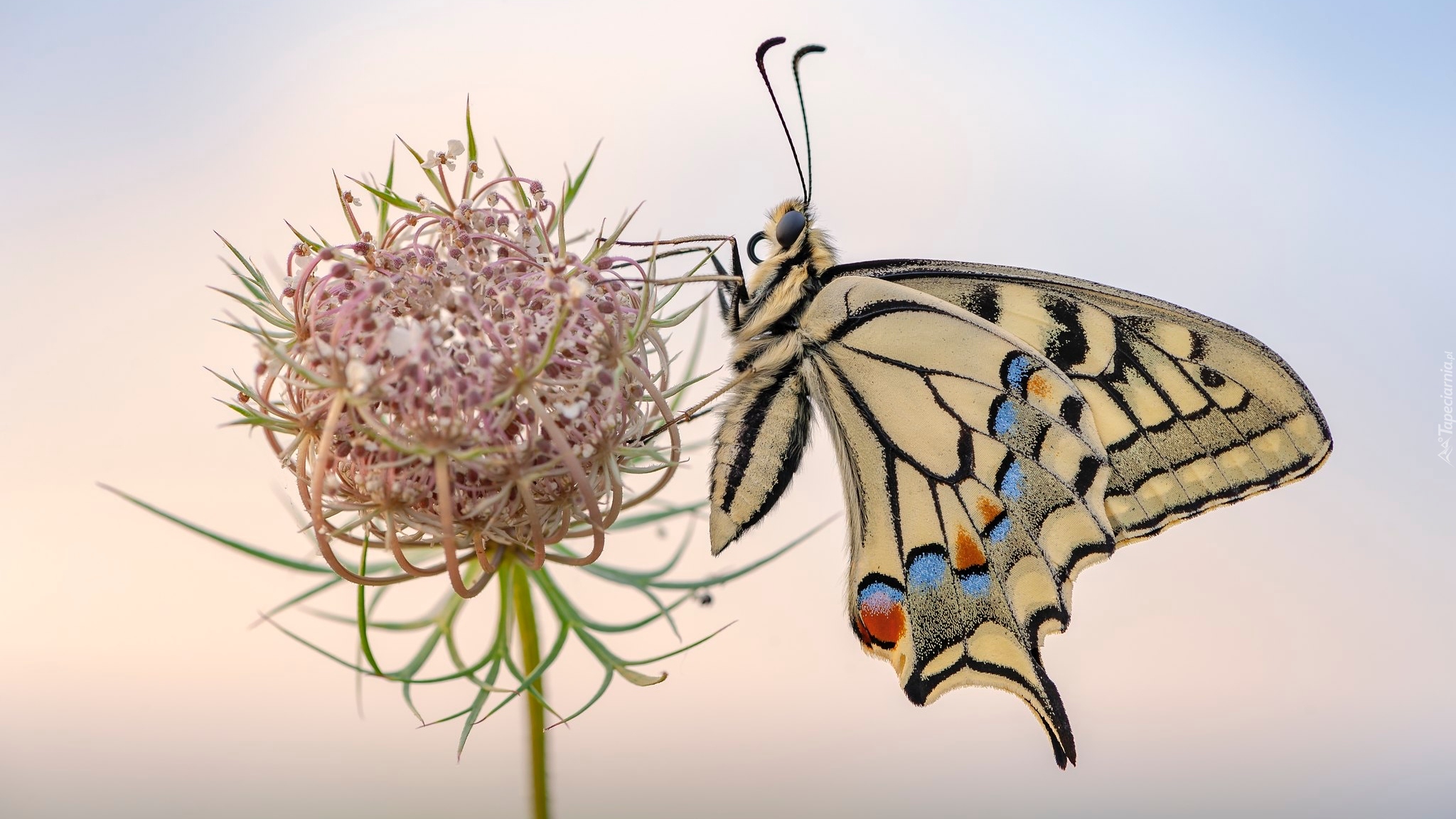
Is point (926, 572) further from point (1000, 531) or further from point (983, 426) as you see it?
point (983, 426)

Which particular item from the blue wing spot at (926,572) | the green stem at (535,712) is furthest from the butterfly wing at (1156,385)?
the green stem at (535,712)

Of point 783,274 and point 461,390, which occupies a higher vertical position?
point 783,274

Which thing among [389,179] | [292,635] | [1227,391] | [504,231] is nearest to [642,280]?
[504,231]

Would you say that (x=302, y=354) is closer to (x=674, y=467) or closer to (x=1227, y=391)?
(x=674, y=467)

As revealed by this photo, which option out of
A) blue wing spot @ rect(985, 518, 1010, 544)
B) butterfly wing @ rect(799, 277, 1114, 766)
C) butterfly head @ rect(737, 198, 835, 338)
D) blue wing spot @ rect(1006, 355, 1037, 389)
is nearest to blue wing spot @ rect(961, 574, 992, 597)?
butterfly wing @ rect(799, 277, 1114, 766)

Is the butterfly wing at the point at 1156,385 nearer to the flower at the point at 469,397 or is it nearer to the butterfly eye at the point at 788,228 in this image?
the butterfly eye at the point at 788,228

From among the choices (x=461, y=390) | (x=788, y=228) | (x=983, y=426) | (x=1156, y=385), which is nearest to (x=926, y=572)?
(x=983, y=426)
